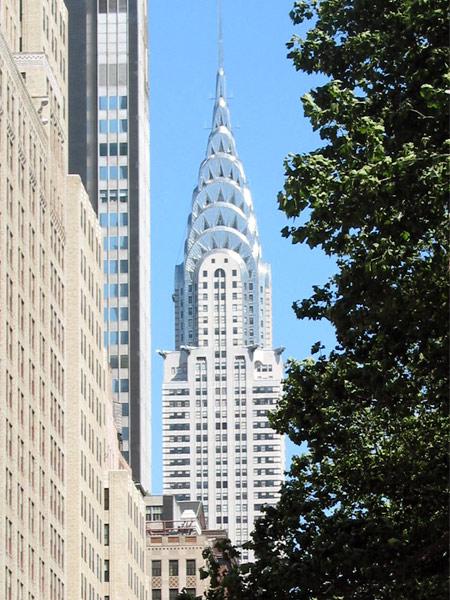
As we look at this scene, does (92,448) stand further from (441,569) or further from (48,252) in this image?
(441,569)

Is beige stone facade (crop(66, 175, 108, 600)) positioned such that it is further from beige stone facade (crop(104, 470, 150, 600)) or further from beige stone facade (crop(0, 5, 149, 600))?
beige stone facade (crop(104, 470, 150, 600))

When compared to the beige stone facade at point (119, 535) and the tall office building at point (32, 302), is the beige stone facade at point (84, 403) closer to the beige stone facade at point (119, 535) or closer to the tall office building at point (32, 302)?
the tall office building at point (32, 302)

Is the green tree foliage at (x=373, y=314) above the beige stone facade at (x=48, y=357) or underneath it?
underneath

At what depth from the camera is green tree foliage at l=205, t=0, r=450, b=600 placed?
3912 centimetres

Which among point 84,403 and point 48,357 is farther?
point 84,403

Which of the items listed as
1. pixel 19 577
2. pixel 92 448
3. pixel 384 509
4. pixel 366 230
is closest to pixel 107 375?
pixel 92 448

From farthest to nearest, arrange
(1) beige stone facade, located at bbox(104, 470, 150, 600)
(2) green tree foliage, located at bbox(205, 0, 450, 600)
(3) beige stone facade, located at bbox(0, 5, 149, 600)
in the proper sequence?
(1) beige stone facade, located at bbox(104, 470, 150, 600)
(3) beige stone facade, located at bbox(0, 5, 149, 600)
(2) green tree foliage, located at bbox(205, 0, 450, 600)

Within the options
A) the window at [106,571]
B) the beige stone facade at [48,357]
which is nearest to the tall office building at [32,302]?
the beige stone facade at [48,357]

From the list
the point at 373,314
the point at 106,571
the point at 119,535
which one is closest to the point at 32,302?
the point at 119,535

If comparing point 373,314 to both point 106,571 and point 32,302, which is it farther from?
point 106,571

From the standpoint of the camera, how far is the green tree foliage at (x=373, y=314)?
39125mm

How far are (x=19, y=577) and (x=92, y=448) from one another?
1389 inches

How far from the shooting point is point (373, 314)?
39.9 meters

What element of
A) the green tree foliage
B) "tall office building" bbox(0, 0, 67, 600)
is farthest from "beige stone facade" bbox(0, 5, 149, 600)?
the green tree foliage
